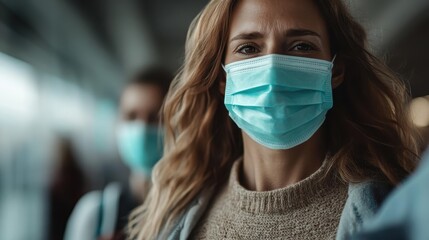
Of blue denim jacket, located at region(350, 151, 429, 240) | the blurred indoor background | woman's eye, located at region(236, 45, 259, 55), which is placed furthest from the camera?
the blurred indoor background

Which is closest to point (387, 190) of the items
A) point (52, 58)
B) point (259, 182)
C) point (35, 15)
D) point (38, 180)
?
Result: point (259, 182)

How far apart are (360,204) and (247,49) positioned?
0.54 metres

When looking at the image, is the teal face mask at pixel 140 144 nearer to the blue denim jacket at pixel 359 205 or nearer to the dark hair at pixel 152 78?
the dark hair at pixel 152 78

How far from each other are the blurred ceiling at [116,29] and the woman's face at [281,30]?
3.72 metres

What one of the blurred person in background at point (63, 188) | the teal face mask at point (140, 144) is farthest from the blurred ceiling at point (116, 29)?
the teal face mask at point (140, 144)

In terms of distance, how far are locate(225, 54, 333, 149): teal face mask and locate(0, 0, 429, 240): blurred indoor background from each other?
0.31 meters

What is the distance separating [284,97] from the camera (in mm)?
1683

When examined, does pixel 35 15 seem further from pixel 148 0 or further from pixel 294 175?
pixel 294 175

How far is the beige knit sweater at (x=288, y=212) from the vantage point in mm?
1632

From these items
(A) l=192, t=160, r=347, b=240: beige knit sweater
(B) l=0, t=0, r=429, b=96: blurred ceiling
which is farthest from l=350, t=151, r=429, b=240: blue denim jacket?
(B) l=0, t=0, r=429, b=96: blurred ceiling

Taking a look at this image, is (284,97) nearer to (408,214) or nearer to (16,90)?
(408,214)

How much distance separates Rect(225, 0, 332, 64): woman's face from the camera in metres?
1.69

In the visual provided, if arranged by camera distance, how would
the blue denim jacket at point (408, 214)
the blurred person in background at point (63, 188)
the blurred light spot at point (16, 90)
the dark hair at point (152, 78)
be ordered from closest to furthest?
the blue denim jacket at point (408, 214) → the dark hair at point (152, 78) → the blurred person in background at point (63, 188) → the blurred light spot at point (16, 90)

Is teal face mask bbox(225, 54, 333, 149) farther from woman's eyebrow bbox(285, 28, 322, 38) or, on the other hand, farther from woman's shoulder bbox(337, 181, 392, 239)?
woman's shoulder bbox(337, 181, 392, 239)
